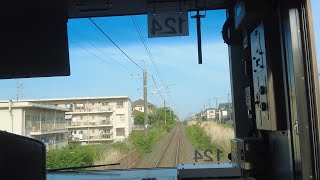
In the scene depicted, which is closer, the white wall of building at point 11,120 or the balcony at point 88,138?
the white wall of building at point 11,120

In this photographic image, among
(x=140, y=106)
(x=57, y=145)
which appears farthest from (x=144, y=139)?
(x=57, y=145)

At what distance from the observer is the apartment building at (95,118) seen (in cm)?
432

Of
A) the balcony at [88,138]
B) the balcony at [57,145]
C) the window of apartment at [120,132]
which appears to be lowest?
the balcony at [57,145]

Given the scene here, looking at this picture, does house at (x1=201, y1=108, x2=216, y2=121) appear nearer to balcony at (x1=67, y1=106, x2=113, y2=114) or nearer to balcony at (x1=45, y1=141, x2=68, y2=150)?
balcony at (x1=67, y1=106, x2=113, y2=114)

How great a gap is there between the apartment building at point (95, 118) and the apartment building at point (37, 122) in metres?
0.08

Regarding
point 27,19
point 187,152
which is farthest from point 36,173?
point 187,152

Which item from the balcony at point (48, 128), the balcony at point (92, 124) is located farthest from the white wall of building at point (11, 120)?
the balcony at point (92, 124)

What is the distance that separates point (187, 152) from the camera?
4.52 m

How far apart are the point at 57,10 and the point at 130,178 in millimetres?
1859

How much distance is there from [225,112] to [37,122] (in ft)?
7.42

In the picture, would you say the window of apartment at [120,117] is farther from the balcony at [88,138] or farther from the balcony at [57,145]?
the balcony at [57,145]

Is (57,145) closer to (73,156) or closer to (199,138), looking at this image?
(73,156)

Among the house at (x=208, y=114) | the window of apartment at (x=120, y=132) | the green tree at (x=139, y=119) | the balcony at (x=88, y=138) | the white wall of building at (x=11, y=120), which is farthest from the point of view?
the house at (x=208, y=114)

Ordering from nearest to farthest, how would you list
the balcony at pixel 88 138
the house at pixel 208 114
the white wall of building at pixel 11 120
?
the white wall of building at pixel 11 120
the balcony at pixel 88 138
the house at pixel 208 114
